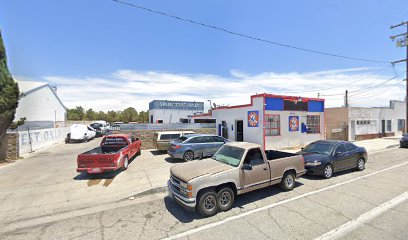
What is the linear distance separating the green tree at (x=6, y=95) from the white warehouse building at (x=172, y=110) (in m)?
27.2

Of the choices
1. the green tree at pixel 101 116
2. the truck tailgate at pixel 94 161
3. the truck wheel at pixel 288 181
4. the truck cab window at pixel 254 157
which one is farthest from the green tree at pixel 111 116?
the truck wheel at pixel 288 181

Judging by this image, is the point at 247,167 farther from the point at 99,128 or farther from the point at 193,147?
the point at 99,128

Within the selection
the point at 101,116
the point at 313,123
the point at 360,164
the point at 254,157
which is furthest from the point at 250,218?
the point at 101,116

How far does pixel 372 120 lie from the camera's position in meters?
24.2

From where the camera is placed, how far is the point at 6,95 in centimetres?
1158

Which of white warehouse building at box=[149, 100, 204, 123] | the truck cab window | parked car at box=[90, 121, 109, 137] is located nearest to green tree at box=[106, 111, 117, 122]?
white warehouse building at box=[149, 100, 204, 123]

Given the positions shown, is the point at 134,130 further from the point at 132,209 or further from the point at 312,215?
the point at 312,215

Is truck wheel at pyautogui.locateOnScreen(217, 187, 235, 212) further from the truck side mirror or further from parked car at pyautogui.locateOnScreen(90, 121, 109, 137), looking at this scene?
parked car at pyautogui.locateOnScreen(90, 121, 109, 137)

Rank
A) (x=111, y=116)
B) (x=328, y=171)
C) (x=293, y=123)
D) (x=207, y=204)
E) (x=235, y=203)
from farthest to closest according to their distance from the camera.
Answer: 1. (x=111, y=116)
2. (x=293, y=123)
3. (x=328, y=171)
4. (x=235, y=203)
5. (x=207, y=204)

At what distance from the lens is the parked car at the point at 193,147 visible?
1116 centimetres

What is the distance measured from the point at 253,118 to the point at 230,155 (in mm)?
10128

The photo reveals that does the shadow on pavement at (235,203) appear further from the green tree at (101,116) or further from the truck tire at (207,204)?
the green tree at (101,116)

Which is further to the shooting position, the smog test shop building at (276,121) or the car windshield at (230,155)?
the smog test shop building at (276,121)

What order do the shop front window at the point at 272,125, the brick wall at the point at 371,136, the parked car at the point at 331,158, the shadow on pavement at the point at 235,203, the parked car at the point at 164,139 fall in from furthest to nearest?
the brick wall at the point at 371,136, the shop front window at the point at 272,125, the parked car at the point at 164,139, the parked car at the point at 331,158, the shadow on pavement at the point at 235,203
